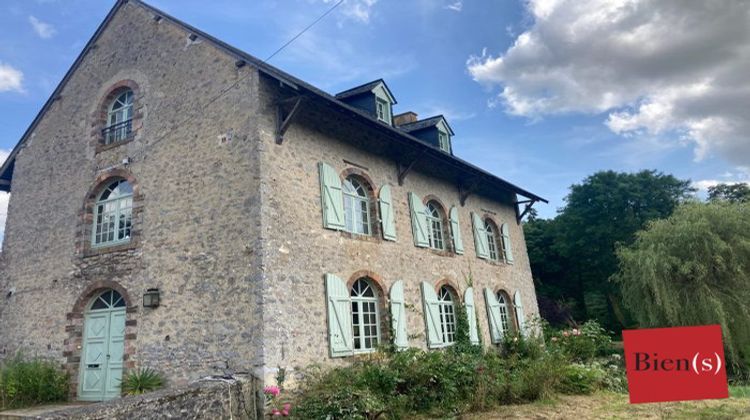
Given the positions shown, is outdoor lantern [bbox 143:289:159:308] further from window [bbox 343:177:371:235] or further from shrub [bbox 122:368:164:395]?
window [bbox 343:177:371:235]

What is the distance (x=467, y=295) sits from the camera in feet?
38.7

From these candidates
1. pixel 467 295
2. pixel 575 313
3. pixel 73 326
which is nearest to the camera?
pixel 73 326

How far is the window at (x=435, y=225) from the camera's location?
1173 centimetres

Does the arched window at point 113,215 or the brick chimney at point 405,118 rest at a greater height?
the brick chimney at point 405,118

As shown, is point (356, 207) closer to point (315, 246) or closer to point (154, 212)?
point (315, 246)

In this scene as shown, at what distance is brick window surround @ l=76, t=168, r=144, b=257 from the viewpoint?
28.6 ft

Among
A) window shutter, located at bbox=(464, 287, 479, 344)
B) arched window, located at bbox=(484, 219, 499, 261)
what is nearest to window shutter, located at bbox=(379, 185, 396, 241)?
window shutter, located at bbox=(464, 287, 479, 344)

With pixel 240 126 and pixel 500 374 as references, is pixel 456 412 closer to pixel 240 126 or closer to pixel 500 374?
pixel 500 374

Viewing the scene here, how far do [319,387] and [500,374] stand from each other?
9.71 ft

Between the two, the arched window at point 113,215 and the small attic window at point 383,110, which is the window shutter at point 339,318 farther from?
the small attic window at point 383,110

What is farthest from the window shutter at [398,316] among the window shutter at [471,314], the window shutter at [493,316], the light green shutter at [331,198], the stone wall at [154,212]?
the window shutter at [493,316]

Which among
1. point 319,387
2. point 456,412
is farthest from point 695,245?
point 319,387

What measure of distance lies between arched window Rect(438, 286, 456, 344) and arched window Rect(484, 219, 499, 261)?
9.61 feet

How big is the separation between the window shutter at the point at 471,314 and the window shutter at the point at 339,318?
12.7 ft
